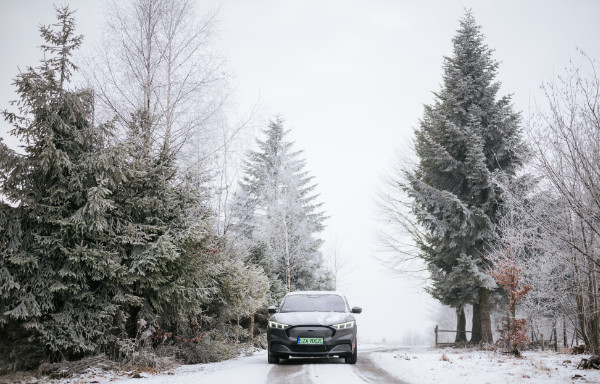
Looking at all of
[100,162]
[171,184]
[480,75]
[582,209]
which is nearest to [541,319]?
[480,75]

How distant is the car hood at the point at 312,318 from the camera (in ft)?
34.0

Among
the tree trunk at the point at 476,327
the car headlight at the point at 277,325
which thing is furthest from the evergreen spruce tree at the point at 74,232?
the tree trunk at the point at 476,327

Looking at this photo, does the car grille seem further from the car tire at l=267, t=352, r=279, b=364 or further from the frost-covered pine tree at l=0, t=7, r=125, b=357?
the frost-covered pine tree at l=0, t=7, r=125, b=357

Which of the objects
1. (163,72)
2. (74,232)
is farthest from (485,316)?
(74,232)

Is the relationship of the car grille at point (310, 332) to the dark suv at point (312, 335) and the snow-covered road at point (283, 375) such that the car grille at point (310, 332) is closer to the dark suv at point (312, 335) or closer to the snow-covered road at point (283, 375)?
the dark suv at point (312, 335)

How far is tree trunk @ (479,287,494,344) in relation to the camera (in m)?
20.1

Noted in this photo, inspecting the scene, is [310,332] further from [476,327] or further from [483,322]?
[476,327]

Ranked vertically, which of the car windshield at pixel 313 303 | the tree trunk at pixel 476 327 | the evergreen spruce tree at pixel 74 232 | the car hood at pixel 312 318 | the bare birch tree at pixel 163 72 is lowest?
the tree trunk at pixel 476 327

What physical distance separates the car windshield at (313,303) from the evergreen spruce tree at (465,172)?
991 cm

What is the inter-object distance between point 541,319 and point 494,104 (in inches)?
448

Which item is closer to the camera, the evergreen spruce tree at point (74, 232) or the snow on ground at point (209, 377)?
the snow on ground at point (209, 377)

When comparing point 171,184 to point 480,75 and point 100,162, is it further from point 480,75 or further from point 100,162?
point 480,75

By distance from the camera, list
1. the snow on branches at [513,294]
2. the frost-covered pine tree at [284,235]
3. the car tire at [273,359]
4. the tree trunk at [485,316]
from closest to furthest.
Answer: the car tire at [273,359], the snow on branches at [513,294], the tree trunk at [485,316], the frost-covered pine tree at [284,235]

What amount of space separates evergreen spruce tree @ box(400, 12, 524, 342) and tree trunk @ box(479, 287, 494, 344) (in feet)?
0.14
